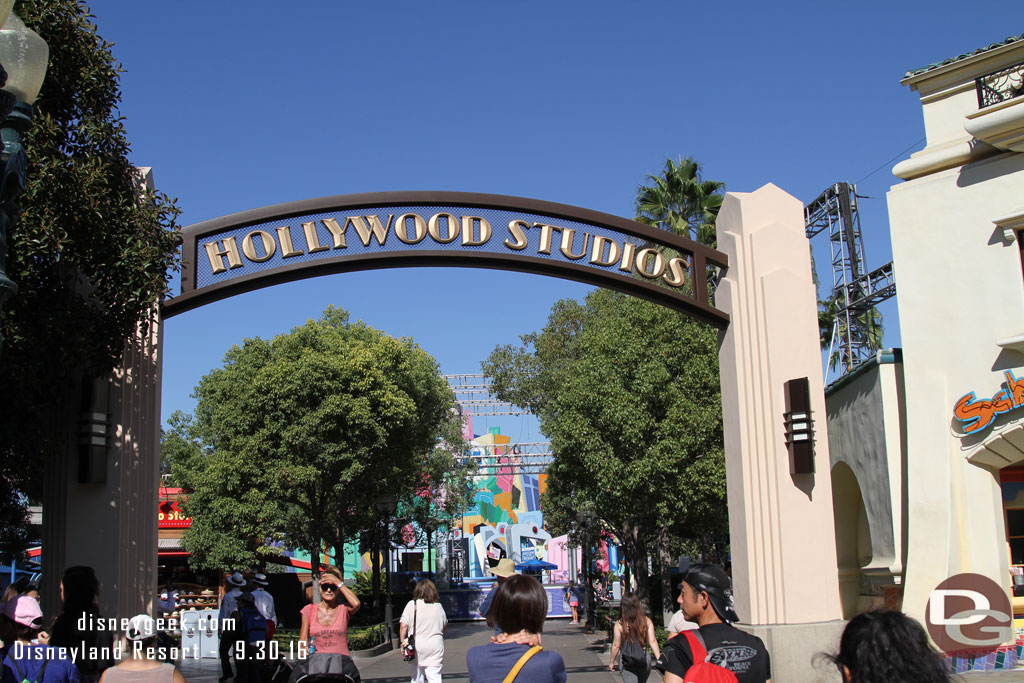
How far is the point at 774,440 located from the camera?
11.7 m

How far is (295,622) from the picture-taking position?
36.2 meters

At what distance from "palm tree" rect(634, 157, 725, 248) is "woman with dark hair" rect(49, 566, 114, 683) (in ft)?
79.1

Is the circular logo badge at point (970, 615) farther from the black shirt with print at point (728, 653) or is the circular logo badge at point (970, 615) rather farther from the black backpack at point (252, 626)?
the black shirt with print at point (728, 653)

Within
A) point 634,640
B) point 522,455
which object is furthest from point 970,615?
point 522,455

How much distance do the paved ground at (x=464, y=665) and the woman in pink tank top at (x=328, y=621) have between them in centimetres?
561

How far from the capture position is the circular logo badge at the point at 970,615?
13.4 m

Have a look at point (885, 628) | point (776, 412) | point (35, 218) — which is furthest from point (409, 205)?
point (885, 628)

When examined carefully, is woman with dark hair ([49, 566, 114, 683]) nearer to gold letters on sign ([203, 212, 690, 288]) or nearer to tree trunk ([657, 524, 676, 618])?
gold letters on sign ([203, 212, 690, 288])

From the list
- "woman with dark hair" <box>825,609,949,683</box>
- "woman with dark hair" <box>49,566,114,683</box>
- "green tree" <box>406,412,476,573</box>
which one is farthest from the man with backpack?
"green tree" <box>406,412,476,573</box>

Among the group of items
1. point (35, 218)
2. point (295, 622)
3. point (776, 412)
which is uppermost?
point (35, 218)

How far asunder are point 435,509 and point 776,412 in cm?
3074

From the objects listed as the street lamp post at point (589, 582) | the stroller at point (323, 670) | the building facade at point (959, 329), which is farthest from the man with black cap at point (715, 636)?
the street lamp post at point (589, 582)

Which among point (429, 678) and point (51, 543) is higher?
point (51, 543)

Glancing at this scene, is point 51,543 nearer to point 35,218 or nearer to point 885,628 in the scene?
point 35,218
